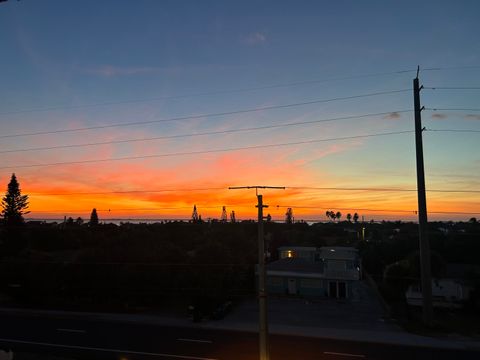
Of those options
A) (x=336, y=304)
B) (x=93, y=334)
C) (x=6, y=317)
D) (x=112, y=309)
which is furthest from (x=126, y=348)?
(x=336, y=304)

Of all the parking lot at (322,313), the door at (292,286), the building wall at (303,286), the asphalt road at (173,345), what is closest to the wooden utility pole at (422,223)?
the parking lot at (322,313)

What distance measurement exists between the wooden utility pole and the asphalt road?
3760 mm

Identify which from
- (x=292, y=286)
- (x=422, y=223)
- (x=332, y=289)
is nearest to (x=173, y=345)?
(x=422, y=223)

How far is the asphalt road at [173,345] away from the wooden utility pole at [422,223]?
3760 millimetres

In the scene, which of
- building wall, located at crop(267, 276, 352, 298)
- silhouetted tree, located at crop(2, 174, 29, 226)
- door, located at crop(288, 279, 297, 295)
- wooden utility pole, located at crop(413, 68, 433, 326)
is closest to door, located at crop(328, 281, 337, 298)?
building wall, located at crop(267, 276, 352, 298)

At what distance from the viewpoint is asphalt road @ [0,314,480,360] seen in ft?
66.6

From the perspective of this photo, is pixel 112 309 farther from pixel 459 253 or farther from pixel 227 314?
pixel 459 253

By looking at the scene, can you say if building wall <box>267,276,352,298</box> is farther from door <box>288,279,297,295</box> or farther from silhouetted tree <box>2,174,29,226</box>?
silhouetted tree <box>2,174,29,226</box>

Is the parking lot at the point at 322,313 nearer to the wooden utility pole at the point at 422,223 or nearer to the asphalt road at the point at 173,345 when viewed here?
the wooden utility pole at the point at 422,223

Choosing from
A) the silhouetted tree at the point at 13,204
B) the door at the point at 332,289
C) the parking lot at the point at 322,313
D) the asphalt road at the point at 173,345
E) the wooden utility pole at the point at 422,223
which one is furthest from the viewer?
the silhouetted tree at the point at 13,204

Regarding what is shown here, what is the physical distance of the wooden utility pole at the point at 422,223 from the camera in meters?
24.4

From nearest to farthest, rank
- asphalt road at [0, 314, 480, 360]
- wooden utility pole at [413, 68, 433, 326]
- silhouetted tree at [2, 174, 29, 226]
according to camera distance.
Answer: asphalt road at [0, 314, 480, 360] → wooden utility pole at [413, 68, 433, 326] → silhouetted tree at [2, 174, 29, 226]

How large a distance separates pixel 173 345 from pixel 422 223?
52.0 ft

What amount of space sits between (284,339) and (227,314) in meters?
7.47
